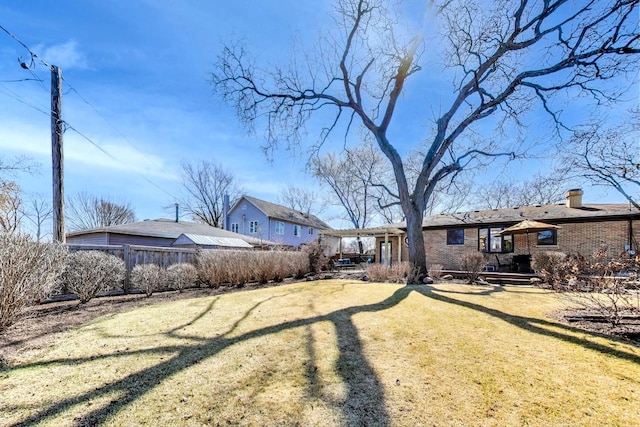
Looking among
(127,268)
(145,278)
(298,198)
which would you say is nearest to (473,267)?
(145,278)

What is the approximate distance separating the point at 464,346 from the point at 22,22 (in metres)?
12.1

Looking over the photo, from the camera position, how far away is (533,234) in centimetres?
1509

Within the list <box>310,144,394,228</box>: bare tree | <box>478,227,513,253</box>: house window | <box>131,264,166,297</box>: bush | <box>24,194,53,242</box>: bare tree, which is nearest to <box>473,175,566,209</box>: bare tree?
<box>310,144,394,228</box>: bare tree

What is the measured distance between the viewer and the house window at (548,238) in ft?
47.5

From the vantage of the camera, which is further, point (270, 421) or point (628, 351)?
point (628, 351)

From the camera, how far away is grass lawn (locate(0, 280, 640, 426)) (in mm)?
2367

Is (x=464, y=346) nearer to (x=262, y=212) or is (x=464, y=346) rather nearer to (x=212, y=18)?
(x=212, y=18)

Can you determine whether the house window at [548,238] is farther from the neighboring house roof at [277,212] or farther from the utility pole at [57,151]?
the neighboring house roof at [277,212]

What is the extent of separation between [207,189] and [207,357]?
1312 inches

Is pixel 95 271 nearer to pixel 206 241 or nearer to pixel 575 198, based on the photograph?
pixel 206 241

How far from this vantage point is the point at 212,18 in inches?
372

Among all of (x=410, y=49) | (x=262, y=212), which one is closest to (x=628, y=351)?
(x=410, y=49)

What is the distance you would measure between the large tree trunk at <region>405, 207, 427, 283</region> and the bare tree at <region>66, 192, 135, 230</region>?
35536mm

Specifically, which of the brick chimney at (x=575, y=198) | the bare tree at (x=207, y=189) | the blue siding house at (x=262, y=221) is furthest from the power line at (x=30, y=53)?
the bare tree at (x=207, y=189)
